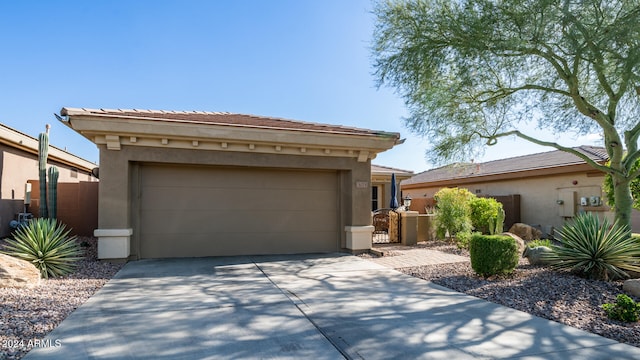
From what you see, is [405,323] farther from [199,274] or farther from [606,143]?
[606,143]

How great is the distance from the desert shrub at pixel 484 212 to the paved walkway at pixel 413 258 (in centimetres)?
344

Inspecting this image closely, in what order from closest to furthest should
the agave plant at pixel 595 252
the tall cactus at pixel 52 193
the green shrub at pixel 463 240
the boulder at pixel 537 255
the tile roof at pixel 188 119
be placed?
the agave plant at pixel 595 252 < the boulder at pixel 537 255 < the tile roof at pixel 188 119 < the tall cactus at pixel 52 193 < the green shrub at pixel 463 240

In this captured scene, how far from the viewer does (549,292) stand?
6070 millimetres

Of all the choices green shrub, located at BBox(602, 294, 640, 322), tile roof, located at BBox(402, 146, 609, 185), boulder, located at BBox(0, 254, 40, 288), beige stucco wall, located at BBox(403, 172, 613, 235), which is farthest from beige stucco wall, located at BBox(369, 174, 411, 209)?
boulder, located at BBox(0, 254, 40, 288)

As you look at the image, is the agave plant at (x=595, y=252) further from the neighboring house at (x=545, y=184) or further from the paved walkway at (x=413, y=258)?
the neighboring house at (x=545, y=184)

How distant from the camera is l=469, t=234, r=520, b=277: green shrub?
705 centimetres

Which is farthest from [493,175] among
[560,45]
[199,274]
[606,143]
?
[199,274]

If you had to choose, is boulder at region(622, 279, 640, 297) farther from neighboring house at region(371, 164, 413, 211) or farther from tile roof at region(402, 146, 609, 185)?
neighboring house at region(371, 164, 413, 211)


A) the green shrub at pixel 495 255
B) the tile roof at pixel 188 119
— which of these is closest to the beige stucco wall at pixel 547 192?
the green shrub at pixel 495 255

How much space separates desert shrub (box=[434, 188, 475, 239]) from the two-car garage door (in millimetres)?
4140

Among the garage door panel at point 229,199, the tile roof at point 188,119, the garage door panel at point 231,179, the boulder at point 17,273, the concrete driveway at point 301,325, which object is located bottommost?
the concrete driveway at point 301,325

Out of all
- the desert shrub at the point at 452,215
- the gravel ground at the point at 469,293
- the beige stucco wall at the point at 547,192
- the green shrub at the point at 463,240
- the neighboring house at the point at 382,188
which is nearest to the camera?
the gravel ground at the point at 469,293

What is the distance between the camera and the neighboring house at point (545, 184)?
44.2 feet

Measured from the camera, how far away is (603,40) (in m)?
6.95
